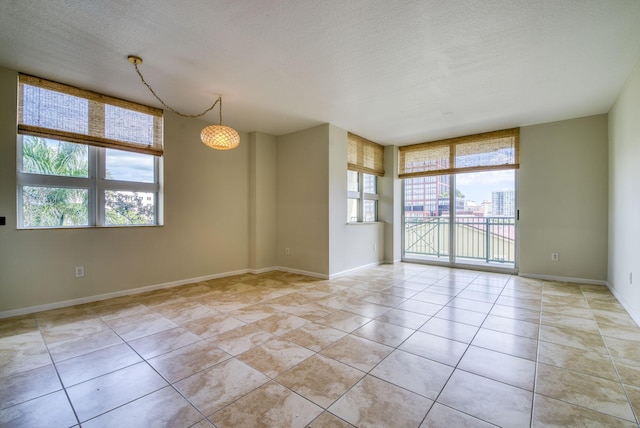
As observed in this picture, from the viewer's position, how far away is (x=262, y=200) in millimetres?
5164

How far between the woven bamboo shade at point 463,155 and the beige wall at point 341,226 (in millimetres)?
1711

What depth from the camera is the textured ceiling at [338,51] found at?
2043 mm

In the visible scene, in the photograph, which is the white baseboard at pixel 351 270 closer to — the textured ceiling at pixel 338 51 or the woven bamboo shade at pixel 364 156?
the woven bamboo shade at pixel 364 156

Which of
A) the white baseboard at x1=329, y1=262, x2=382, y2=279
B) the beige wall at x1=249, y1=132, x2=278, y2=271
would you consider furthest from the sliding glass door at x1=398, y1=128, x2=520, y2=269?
the beige wall at x1=249, y1=132, x2=278, y2=271

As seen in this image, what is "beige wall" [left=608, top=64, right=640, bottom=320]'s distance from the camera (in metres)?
2.87

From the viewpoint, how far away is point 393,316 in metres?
2.96

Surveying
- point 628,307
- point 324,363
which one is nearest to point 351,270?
point 324,363

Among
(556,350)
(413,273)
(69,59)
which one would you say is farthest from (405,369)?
(69,59)

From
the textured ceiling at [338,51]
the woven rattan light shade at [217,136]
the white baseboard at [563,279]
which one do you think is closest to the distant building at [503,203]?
the white baseboard at [563,279]

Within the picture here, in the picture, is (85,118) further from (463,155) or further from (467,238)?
(467,238)

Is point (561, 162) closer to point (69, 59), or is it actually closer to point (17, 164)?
point (69, 59)

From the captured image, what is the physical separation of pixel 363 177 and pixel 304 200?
57.8 inches

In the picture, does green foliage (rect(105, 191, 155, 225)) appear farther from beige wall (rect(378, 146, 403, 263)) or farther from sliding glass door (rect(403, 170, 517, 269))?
sliding glass door (rect(403, 170, 517, 269))

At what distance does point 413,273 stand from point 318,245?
5.86ft
